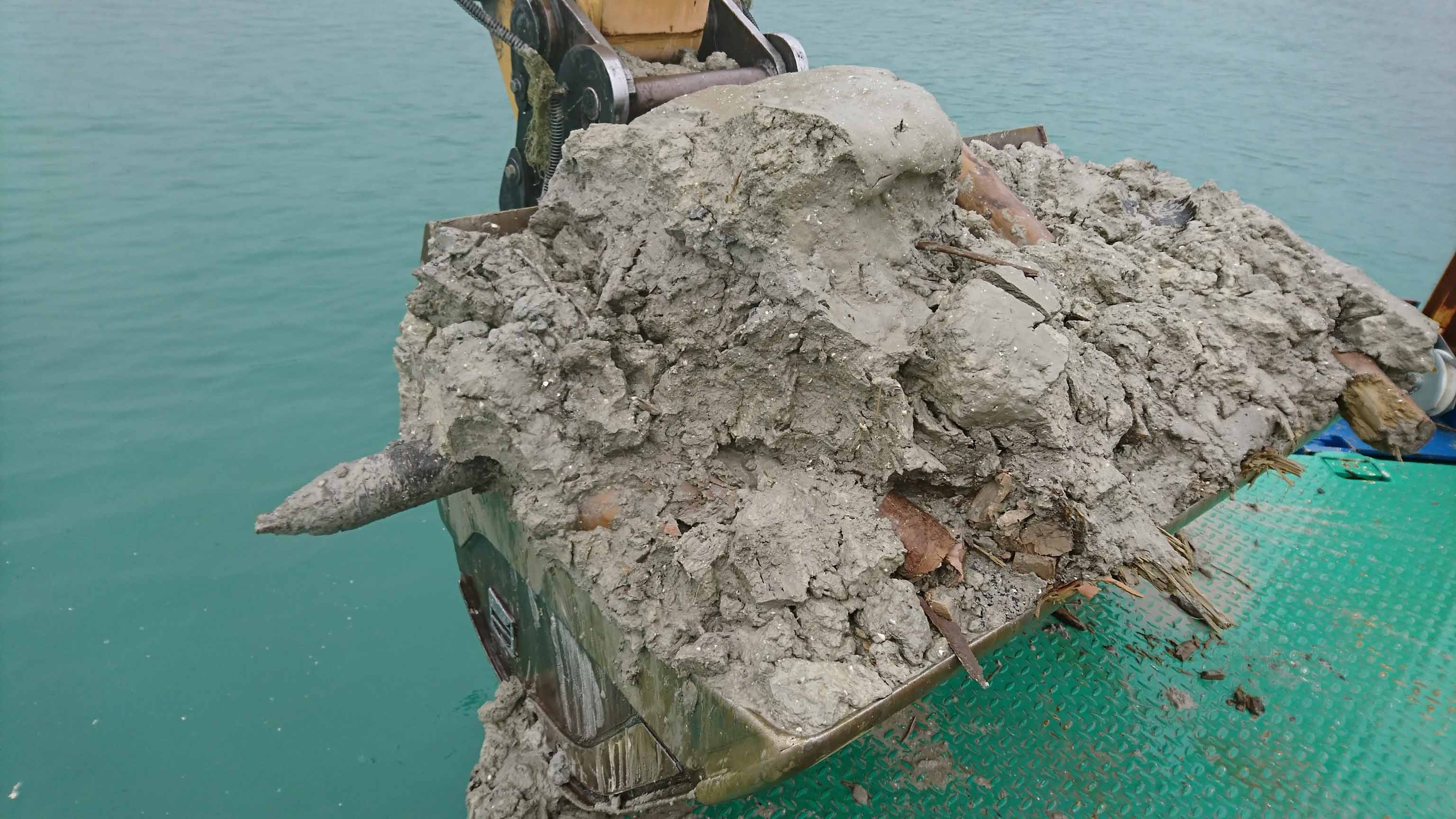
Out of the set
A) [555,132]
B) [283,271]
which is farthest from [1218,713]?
[283,271]

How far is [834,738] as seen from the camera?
1168 millimetres

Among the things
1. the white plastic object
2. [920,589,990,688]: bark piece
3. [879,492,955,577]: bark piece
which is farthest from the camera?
the white plastic object

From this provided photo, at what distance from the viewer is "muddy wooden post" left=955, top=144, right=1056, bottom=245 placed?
199 cm

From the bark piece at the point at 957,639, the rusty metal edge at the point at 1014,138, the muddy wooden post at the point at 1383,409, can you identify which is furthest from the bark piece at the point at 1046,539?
the rusty metal edge at the point at 1014,138

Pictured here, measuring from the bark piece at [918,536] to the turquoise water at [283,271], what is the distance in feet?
6.11

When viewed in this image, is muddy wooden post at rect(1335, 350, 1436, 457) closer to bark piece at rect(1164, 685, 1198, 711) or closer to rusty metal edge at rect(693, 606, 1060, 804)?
bark piece at rect(1164, 685, 1198, 711)

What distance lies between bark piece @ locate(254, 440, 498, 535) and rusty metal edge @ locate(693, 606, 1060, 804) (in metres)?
0.73

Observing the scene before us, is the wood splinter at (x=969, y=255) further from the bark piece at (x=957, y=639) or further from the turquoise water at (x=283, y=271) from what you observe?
the turquoise water at (x=283, y=271)

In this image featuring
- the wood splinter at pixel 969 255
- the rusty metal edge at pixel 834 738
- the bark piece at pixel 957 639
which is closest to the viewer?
the rusty metal edge at pixel 834 738

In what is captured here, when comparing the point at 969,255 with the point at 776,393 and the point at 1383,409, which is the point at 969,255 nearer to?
the point at 776,393

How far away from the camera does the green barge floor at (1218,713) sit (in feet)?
6.45

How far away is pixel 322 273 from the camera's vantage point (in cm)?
468

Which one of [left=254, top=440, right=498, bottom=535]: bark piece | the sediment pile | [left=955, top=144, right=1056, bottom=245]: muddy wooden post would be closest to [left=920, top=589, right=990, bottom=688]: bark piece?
the sediment pile

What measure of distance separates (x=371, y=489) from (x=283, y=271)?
146 inches
